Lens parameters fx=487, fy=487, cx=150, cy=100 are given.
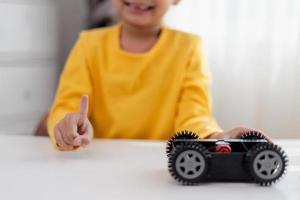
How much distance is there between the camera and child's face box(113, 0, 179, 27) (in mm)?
983

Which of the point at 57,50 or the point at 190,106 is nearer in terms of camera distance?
the point at 190,106

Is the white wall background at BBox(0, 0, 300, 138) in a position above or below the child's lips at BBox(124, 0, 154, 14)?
below

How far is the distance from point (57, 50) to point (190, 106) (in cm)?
93

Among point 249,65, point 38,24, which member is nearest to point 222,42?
point 249,65

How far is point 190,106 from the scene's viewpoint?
972 millimetres

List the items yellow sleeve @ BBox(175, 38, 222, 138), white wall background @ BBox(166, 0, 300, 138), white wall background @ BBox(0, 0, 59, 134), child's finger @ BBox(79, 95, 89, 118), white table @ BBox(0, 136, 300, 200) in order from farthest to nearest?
white wall background @ BBox(0, 0, 59, 134), white wall background @ BBox(166, 0, 300, 138), yellow sleeve @ BBox(175, 38, 222, 138), child's finger @ BBox(79, 95, 89, 118), white table @ BBox(0, 136, 300, 200)

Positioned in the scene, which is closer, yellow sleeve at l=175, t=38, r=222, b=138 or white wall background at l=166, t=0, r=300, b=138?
yellow sleeve at l=175, t=38, r=222, b=138

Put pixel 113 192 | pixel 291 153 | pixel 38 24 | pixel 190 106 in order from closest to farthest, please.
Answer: pixel 113 192
pixel 291 153
pixel 190 106
pixel 38 24

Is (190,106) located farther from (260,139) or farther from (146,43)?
(260,139)

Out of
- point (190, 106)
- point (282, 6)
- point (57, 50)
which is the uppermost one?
point (282, 6)

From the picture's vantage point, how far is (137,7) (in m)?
0.99

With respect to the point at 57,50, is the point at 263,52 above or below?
above

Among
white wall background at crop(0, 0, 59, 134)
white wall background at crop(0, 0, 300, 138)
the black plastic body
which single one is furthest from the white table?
white wall background at crop(0, 0, 59, 134)

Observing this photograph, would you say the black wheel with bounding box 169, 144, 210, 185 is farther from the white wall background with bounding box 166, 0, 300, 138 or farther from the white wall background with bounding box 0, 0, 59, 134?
the white wall background with bounding box 0, 0, 59, 134
